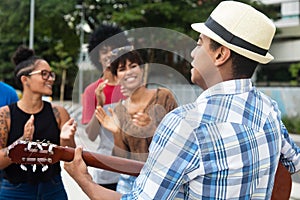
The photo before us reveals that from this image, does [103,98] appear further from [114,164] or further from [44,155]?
[44,155]

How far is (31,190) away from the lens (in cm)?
311

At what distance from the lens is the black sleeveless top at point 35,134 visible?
3.07m

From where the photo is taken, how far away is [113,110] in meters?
2.95

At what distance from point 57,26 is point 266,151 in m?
26.6

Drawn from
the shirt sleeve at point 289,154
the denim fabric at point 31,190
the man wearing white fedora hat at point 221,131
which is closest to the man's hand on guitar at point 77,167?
the man wearing white fedora hat at point 221,131

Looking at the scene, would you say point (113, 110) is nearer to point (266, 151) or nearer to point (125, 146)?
point (125, 146)

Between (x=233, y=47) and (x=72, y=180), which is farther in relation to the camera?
(x=72, y=180)

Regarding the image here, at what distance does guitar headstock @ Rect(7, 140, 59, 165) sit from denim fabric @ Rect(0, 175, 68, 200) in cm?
127

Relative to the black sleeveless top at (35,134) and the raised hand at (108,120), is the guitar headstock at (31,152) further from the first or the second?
the black sleeveless top at (35,134)

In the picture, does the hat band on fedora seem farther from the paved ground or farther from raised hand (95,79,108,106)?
raised hand (95,79,108,106)

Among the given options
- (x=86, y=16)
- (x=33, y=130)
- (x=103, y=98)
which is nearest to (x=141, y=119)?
(x=103, y=98)

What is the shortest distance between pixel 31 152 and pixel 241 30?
0.91 m

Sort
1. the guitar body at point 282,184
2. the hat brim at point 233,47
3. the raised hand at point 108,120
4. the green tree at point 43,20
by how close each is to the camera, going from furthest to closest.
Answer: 1. the green tree at point 43,20
2. the raised hand at point 108,120
3. the guitar body at point 282,184
4. the hat brim at point 233,47

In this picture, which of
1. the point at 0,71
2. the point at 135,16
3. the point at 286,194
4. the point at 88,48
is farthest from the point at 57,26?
the point at 286,194
